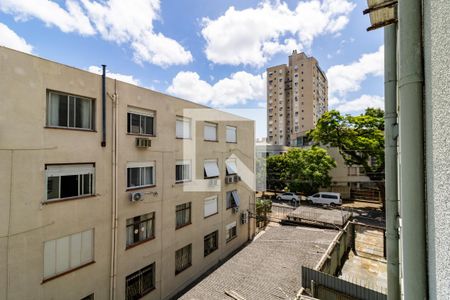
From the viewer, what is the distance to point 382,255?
1466 centimetres

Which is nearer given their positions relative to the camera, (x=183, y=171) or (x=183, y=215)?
(x=183, y=215)

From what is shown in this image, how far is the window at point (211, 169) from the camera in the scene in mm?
13812

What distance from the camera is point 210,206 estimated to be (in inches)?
563

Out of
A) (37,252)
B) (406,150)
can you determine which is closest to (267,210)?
(37,252)

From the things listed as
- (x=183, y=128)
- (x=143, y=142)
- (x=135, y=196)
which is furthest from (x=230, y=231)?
(x=143, y=142)

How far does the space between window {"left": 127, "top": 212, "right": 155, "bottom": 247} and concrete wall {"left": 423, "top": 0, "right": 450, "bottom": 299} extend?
33.2ft

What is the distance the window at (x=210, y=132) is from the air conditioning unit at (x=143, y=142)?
4250mm

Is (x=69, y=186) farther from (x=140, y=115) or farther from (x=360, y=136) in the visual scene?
(x=360, y=136)

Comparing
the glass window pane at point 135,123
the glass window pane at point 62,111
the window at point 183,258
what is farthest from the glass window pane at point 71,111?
the window at point 183,258

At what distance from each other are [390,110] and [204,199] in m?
11.6

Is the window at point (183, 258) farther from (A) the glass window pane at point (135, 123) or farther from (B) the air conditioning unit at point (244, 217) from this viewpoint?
(A) the glass window pane at point (135, 123)

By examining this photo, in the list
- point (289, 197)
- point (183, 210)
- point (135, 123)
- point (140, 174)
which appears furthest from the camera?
point (289, 197)

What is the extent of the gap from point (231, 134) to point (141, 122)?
24.0 ft

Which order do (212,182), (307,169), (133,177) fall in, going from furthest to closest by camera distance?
(307,169) → (212,182) → (133,177)
